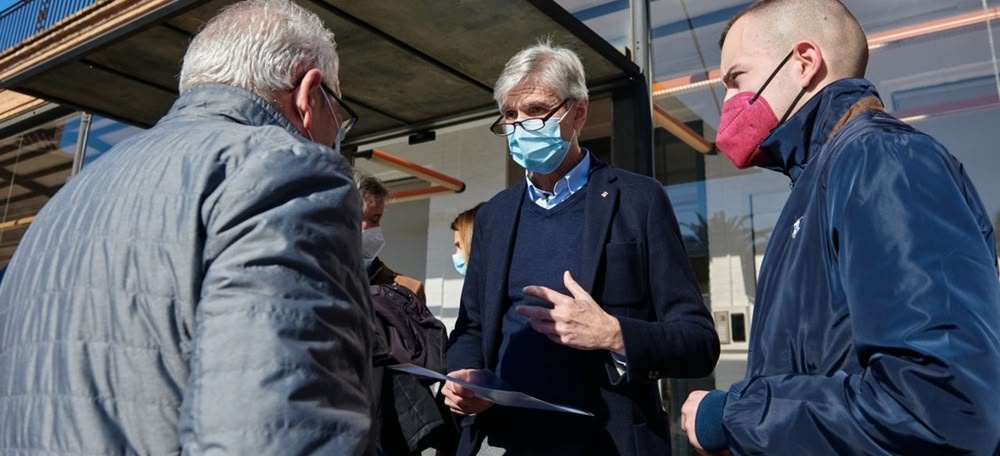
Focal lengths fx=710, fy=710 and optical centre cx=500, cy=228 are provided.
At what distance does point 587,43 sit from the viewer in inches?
154

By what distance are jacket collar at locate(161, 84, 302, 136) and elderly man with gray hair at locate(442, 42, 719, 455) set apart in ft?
2.84

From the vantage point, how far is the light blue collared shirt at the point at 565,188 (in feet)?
7.68

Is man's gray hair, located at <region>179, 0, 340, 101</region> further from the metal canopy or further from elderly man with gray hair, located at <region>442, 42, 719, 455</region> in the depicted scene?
the metal canopy

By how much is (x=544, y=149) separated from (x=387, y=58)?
2426 millimetres

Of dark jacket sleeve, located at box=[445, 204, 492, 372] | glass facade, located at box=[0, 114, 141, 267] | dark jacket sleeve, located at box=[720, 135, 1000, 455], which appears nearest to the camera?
dark jacket sleeve, located at box=[720, 135, 1000, 455]

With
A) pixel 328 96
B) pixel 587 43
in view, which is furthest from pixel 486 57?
pixel 328 96

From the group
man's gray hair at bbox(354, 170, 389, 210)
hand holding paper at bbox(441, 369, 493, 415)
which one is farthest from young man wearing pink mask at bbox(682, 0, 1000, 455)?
man's gray hair at bbox(354, 170, 389, 210)

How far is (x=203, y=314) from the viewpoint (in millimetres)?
1052

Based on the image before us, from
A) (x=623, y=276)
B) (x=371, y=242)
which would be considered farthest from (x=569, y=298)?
(x=371, y=242)

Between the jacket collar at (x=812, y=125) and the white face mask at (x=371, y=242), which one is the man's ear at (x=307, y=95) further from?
the white face mask at (x=371, y=242)

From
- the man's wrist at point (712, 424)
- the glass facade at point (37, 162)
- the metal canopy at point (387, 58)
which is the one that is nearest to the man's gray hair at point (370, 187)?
the metal canopy at point (387, 58)

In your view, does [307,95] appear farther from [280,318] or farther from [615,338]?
[615,338]

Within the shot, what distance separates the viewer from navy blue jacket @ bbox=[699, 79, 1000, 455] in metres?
0.94

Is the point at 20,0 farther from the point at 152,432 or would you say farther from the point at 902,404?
the point at 902,404
